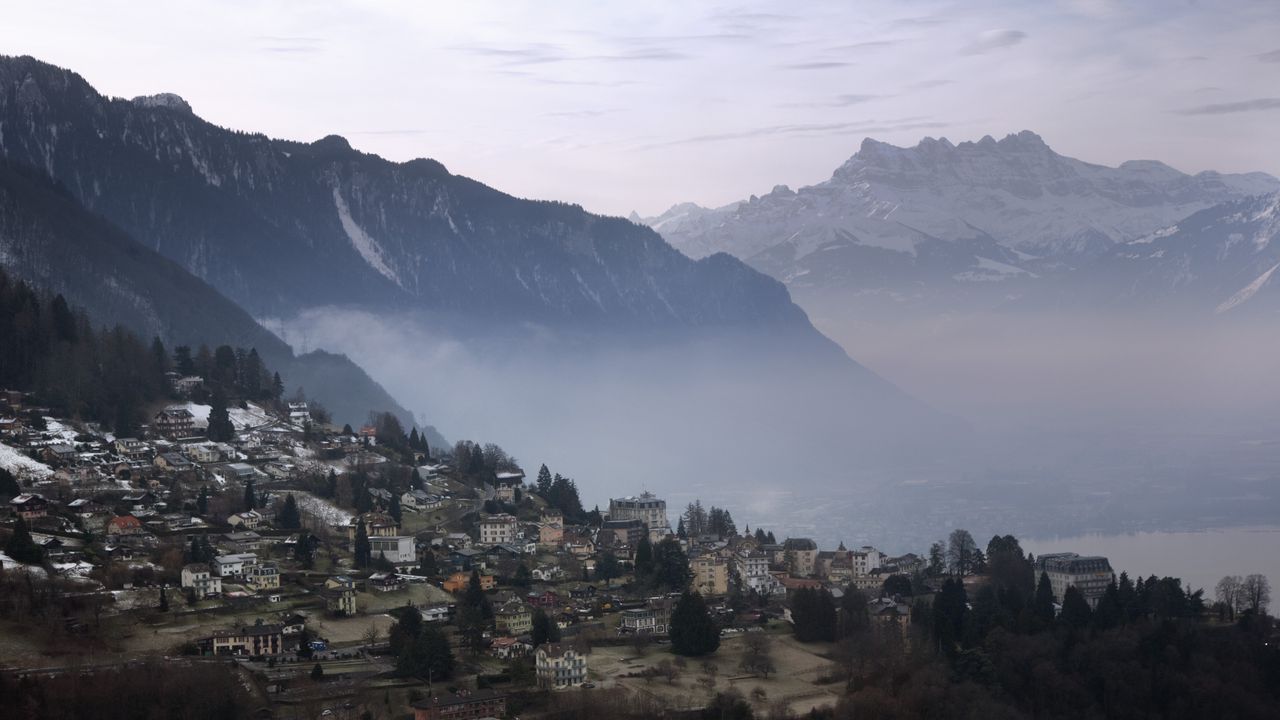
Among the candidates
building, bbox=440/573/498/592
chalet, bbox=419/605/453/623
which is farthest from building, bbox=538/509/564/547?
chalet, bbox=419/605/453/623

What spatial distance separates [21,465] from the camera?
228 feet

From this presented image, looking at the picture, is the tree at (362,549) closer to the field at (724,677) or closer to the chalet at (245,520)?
the chalet at (245,520)

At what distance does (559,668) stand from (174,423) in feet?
109

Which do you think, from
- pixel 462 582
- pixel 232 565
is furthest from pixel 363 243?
pixel 232 565

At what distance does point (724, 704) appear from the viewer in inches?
2060

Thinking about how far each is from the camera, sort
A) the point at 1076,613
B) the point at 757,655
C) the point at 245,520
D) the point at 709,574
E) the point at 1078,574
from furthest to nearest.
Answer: the point at 1078,574 < the point at 709,574 < the point at 245,520 < the point at 1076,613 < the point at 757,655

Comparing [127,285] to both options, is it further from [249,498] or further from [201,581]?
[201,581]

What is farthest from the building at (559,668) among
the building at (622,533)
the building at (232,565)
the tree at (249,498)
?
the building at (622,533)

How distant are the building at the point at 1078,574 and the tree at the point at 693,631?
18.5 metres

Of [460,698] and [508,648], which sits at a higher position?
[508,648]

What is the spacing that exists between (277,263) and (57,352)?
9761 centimetres

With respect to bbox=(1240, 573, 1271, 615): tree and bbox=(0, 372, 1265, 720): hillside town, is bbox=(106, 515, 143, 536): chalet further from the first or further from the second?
bbox=(1240, 573, 1271, 615): tree

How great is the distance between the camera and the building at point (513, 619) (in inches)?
2334

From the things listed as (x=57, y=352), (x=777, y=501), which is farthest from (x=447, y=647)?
(x=777, y=501)
